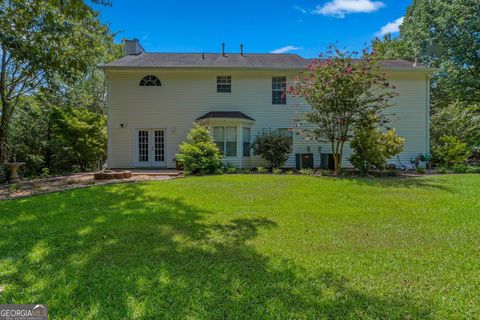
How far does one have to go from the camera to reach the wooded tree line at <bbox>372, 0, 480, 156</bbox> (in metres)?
16.9

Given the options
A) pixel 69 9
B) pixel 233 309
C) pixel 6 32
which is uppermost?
pixel 6 32

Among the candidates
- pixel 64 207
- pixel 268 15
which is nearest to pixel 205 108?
pixel 268 15

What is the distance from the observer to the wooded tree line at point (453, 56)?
1694 cm

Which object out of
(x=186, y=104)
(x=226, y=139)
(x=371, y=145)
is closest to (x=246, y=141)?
(x=226, y=139)

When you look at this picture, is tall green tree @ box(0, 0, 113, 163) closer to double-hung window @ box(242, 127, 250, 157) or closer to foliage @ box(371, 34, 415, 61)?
double-hung window @ box(242, 127, 250, 157)

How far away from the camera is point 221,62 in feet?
48.0

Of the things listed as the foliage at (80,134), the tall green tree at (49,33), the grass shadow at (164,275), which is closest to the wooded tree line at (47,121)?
the foliage at (80,134)

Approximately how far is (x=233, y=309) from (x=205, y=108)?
1258cm

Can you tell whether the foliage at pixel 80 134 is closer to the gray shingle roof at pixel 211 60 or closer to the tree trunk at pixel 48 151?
the tree trunk at pixel 48 151

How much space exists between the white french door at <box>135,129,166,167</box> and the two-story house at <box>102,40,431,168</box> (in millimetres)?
45

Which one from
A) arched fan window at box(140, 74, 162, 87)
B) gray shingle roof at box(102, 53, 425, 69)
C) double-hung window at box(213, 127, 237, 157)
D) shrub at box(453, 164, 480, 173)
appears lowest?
shrub at box(453, 164, 480, 173)

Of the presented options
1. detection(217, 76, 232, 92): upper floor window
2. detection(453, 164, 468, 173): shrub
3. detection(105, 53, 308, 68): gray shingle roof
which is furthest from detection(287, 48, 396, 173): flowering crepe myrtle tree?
detection(453, 164, 468, 173): shrub

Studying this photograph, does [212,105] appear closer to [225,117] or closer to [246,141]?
[225,117]

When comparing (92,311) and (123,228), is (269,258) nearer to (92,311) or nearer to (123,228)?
(92,311)
